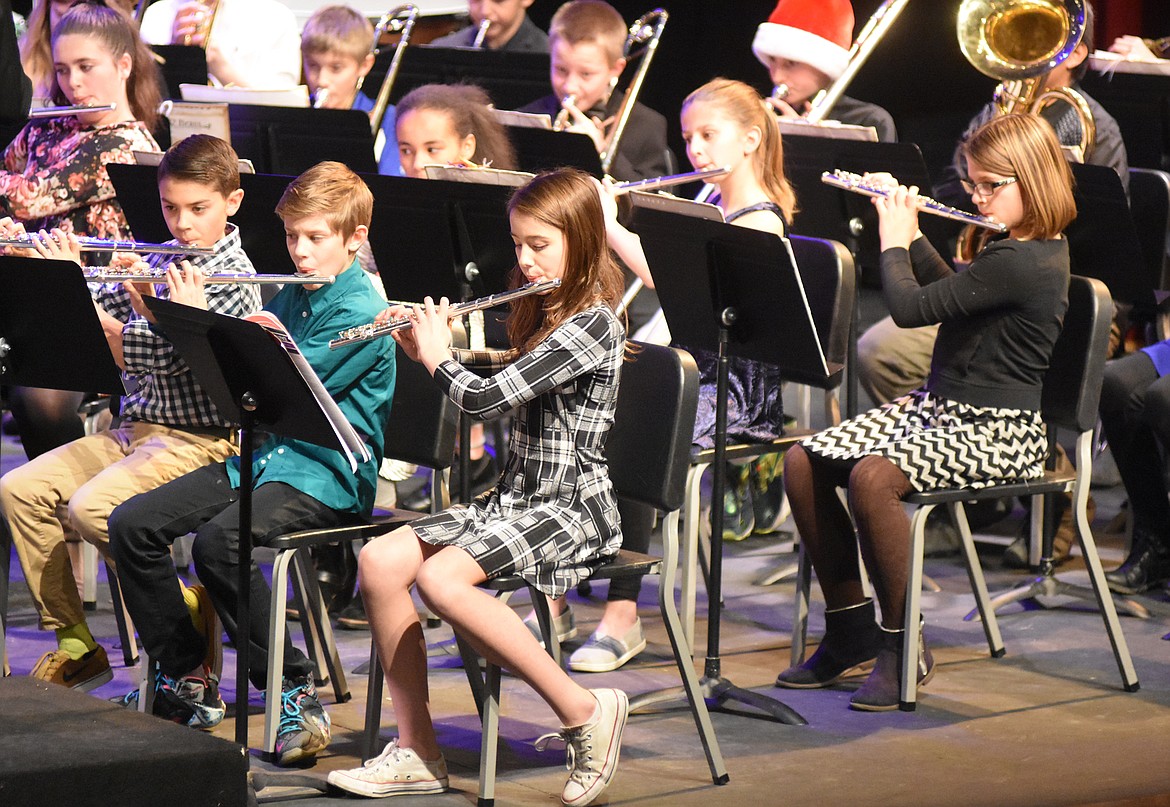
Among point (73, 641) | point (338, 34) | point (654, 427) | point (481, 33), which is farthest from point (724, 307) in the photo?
point (481, 33)

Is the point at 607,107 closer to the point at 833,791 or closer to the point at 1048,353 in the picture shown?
the point at 1048,353

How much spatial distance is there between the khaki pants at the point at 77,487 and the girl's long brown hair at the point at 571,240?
0.84 meters

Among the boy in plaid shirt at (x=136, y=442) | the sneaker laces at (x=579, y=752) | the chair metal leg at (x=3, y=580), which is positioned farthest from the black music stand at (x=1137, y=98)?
the chair metal leg at (x=3, y=580)

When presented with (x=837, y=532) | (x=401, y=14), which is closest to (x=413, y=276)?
(x=837, y=532)

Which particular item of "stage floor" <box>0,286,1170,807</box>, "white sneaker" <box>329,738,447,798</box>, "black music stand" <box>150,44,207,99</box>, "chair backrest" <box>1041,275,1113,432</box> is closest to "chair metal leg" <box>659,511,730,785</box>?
"stage floor" <box>0,286,1170,807</box>

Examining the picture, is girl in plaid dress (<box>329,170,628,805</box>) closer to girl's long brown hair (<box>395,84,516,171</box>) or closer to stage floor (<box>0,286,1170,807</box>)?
stage floor (<box>0,286,1170,807</box>)

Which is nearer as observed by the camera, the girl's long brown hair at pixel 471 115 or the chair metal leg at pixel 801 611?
the chair metal leg at pixel 801 611

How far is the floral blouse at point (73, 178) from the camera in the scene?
421 centimetres

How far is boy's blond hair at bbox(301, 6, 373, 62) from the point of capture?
204 inches

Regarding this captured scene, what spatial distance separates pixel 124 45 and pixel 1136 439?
9.18ft

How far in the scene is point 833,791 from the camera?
2889 millimetres

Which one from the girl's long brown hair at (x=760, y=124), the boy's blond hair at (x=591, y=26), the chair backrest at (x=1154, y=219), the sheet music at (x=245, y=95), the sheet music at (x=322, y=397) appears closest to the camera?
the sheet music at (x=322, y=397)

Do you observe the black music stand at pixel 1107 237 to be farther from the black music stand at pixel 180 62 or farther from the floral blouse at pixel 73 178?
the black music stand at pixel 180 62

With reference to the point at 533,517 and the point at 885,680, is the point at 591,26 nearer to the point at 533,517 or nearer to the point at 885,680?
the point at 885,680
